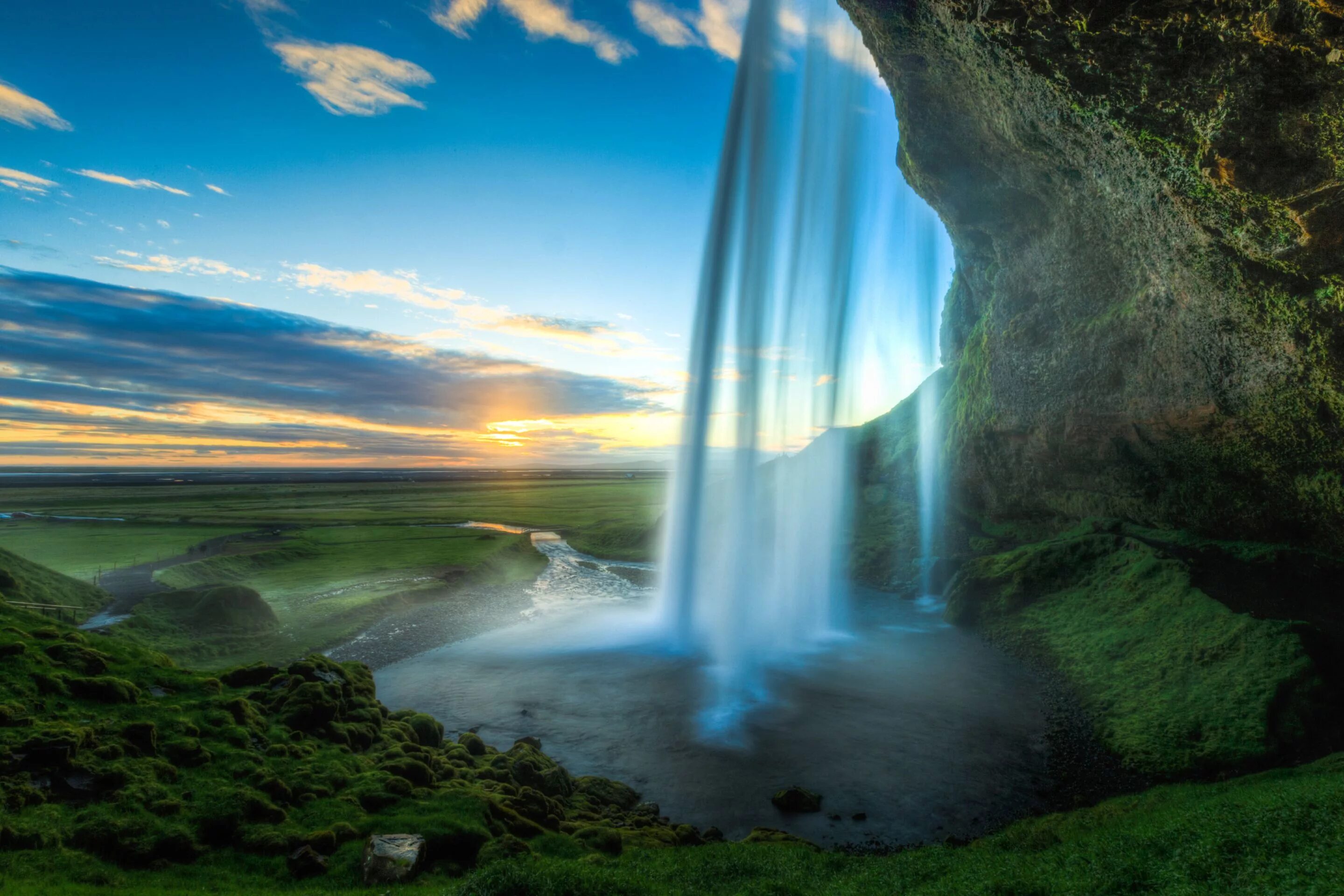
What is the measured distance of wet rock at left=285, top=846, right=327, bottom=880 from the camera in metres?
12.4

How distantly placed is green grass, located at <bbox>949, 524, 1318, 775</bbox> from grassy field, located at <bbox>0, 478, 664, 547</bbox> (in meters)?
46.9

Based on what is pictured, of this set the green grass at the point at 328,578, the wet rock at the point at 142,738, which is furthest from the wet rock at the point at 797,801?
the green grass at the point at 328,578

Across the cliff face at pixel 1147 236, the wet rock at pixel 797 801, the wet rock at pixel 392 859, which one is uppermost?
the cliff face at pixel 1147 236

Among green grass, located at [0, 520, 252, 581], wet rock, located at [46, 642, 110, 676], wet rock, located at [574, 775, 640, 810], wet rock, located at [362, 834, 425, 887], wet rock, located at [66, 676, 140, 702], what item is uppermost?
wet rock, located at [46, 642, 110, 676]

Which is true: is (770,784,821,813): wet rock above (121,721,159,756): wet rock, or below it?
below

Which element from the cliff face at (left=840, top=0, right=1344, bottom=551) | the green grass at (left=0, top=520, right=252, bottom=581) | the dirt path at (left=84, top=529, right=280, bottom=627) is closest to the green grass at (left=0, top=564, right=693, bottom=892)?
the dirt path at (left=84, top=529, right=280, bottom=627)

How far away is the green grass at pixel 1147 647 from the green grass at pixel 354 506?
41203 millimetres

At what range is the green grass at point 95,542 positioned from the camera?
53562 millimetres

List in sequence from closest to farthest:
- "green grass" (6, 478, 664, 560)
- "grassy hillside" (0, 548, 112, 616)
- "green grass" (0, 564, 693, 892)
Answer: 1. "green grass" (0, 564, 693, 892)
2. "grassy hillside" (0, 548, 112, 616)
3. "green grass" (6, 478, 664, 560)

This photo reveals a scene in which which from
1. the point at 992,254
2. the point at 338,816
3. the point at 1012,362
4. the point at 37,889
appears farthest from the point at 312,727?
the point at 992,254

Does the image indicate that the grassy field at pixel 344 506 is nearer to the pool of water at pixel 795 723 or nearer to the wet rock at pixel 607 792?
the pool of water at pixel 795 723

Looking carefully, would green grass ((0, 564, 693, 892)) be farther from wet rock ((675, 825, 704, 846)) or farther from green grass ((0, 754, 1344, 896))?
wet rock ((675, 825, 704, 846))

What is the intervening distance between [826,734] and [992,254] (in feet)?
130

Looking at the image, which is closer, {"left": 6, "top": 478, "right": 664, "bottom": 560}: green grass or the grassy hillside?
the grassy hillside
